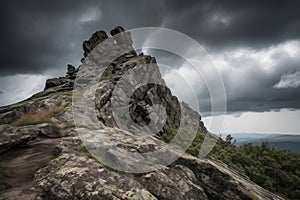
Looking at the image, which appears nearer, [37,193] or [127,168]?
[37,193]

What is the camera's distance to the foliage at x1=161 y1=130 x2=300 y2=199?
117 ft

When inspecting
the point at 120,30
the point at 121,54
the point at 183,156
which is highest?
the point at 120,30

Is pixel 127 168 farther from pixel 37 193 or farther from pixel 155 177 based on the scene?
pixel 37 193

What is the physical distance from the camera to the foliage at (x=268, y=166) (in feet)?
117

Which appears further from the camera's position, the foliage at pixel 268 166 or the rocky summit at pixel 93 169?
the foliage at pixel 268 166

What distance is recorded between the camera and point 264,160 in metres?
43.9

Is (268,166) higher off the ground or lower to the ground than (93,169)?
lower

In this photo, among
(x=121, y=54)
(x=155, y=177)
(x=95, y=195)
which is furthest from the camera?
(x=121, y=54)

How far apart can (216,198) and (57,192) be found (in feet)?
27.2

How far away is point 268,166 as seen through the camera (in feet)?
137

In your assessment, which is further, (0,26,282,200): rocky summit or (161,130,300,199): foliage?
(161,130,300,199): foliage

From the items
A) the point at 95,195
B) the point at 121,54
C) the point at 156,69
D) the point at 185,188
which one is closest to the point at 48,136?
the point at 95,195

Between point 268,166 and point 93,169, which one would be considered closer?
point 93,169

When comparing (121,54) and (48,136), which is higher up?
(121,54)
